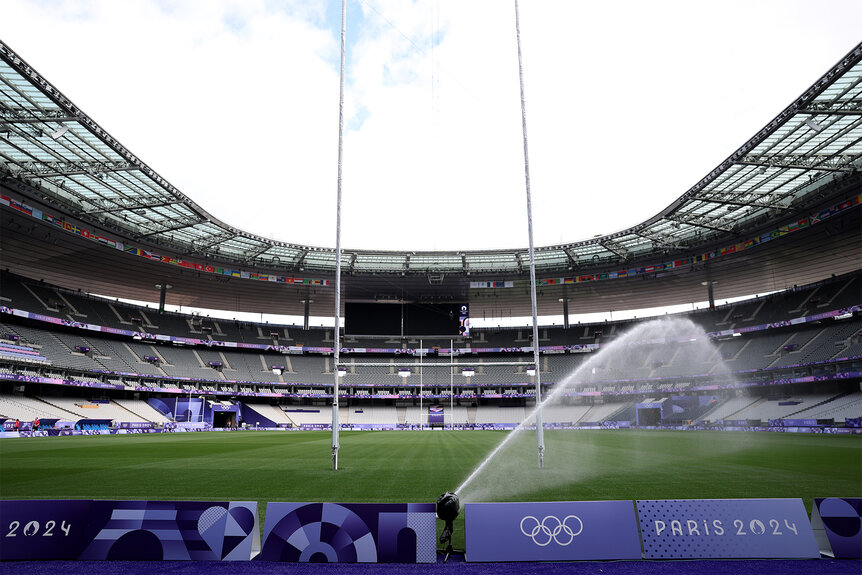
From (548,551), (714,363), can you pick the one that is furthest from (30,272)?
(714,363)

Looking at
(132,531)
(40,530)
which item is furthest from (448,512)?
(40,530)

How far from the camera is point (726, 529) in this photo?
7449 mm

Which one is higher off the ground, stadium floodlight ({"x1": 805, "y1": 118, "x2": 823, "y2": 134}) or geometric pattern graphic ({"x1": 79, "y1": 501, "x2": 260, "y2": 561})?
stadium floodlight ({"x1": 805, "y1": 118, "x2": 823, "y2": 134})

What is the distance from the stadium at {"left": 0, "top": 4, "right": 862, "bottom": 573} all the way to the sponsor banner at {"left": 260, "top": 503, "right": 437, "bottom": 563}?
0.22 metres

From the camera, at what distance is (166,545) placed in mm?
7348

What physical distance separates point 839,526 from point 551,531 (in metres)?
4.18

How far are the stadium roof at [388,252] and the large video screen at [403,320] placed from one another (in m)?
5.50

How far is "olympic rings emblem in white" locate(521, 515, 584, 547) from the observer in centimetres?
Result: 732

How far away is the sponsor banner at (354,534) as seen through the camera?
287 inches

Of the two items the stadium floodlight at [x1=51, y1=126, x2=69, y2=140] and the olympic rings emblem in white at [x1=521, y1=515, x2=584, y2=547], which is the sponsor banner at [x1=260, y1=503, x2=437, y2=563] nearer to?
the olympic rings emblem in white at [x1=521, y1=515, x2=584, y2=547]

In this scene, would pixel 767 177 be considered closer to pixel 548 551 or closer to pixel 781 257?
pixel 781 257

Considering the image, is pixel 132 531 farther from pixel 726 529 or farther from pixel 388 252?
pixel 388 252

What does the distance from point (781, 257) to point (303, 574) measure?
58849 mm

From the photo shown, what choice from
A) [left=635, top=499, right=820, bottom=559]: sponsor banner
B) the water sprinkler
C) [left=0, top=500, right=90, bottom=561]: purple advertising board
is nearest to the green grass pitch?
the water sprinkler
